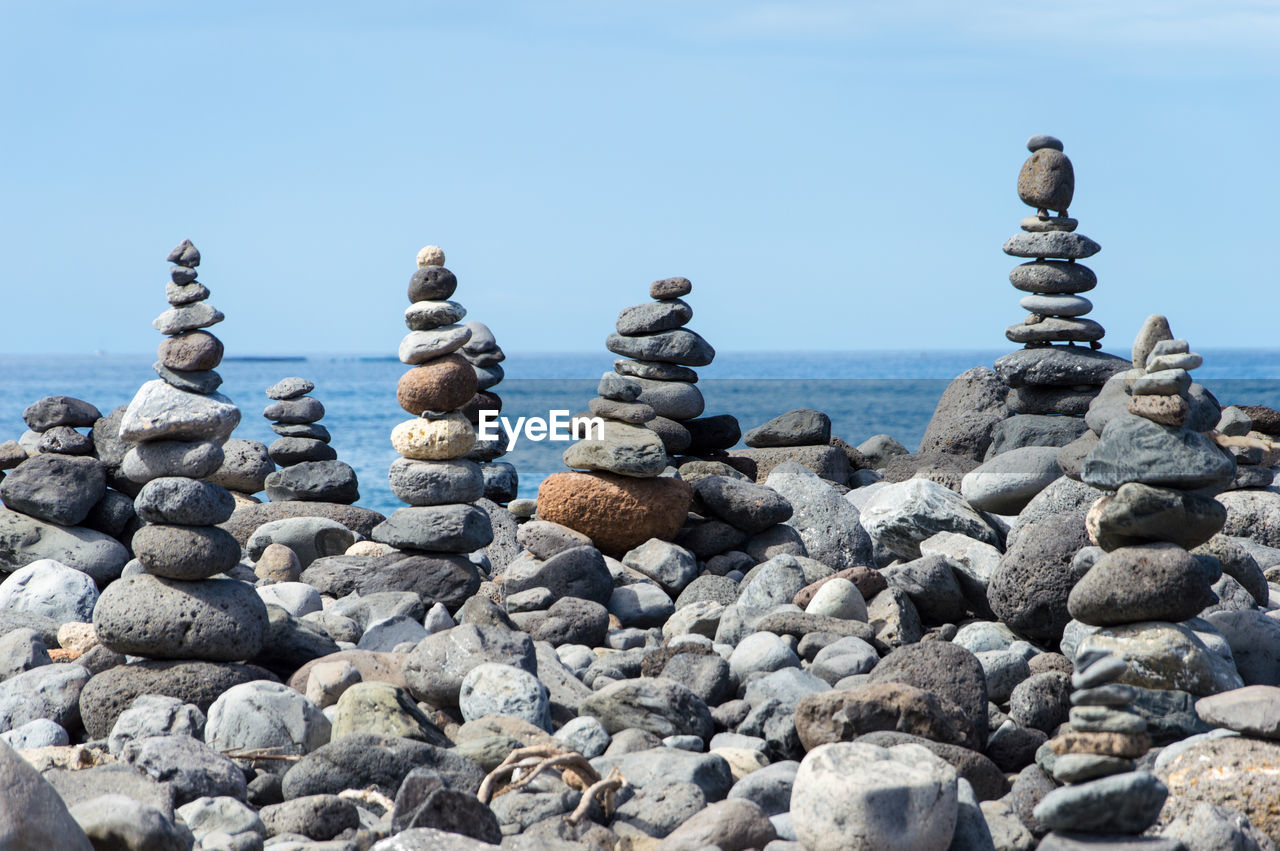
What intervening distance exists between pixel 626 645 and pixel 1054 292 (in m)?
5.87

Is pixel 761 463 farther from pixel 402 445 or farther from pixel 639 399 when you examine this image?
pixel 402 445

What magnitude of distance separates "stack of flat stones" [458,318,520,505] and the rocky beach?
1839 millimetres

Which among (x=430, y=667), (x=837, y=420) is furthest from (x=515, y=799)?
(x=837, y=420)

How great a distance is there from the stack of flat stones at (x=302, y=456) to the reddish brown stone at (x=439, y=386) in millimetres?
4196

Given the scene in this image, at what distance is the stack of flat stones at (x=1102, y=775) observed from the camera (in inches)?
136

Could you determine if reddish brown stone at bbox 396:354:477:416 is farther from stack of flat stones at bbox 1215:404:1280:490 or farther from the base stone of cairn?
stack of flat stones at bbox 1215:404:1280:490

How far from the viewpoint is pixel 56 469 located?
8.98 meters

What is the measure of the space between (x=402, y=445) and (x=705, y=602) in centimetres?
223

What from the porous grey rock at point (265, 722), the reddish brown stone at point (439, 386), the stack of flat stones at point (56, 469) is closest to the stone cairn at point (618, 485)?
the reddish brown stone at point (439, 386)

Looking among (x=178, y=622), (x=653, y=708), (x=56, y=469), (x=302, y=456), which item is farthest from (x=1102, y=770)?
(x=302, y=456)

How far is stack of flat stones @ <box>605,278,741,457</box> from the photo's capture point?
1073 cm

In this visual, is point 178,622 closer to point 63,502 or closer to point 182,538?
point 182,538

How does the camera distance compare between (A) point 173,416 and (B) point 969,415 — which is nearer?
(A) point 173,416

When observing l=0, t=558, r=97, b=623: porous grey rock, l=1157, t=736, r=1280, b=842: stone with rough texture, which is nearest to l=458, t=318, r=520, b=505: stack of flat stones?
l=0, t=558, r=97, b=623: porous grey rock
